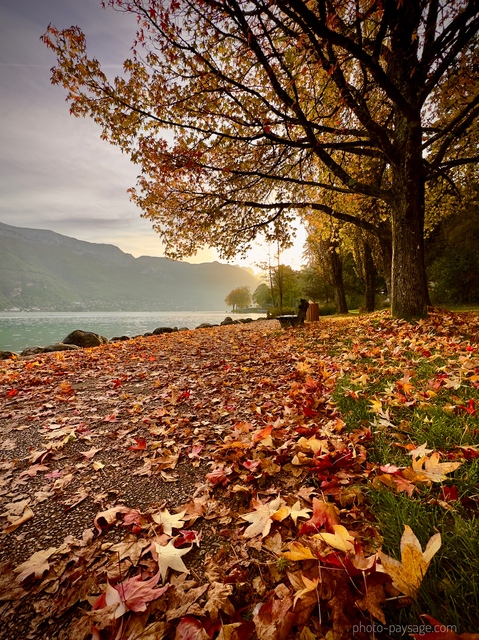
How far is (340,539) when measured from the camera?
1.31 metres

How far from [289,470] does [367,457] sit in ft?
1.89

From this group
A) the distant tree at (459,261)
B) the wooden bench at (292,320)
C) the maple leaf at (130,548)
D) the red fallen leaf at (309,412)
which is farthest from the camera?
the distant tree at (459,261)

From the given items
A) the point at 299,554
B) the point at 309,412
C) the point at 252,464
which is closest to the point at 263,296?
the point at 309,412

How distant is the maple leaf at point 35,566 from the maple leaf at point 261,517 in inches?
44.2

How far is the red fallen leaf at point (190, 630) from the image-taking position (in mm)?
1129

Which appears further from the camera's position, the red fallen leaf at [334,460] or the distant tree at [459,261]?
the distant tree at [459,261]

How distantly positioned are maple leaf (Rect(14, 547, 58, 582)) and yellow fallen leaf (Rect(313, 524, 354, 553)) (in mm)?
1523

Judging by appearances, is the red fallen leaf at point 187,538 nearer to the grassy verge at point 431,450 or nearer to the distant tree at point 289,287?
the grassy verge at point 431,450

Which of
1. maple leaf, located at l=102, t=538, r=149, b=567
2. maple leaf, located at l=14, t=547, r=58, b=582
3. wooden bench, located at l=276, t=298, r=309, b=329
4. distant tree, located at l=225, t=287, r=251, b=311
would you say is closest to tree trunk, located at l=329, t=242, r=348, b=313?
wooden bench, located at l=276, t=298, r=309, b=329

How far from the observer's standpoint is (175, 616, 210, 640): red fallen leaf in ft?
3.70

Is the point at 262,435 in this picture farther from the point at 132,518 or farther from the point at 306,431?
the point at 132,518

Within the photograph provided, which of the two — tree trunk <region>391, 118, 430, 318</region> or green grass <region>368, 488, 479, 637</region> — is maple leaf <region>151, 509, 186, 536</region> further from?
tree trunk <region>391, 118, 430, 318</region>

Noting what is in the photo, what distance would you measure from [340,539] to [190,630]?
0.72 meters

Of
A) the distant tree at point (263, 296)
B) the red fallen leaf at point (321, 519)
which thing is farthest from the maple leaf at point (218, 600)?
the distant tree at point (263, 296)
